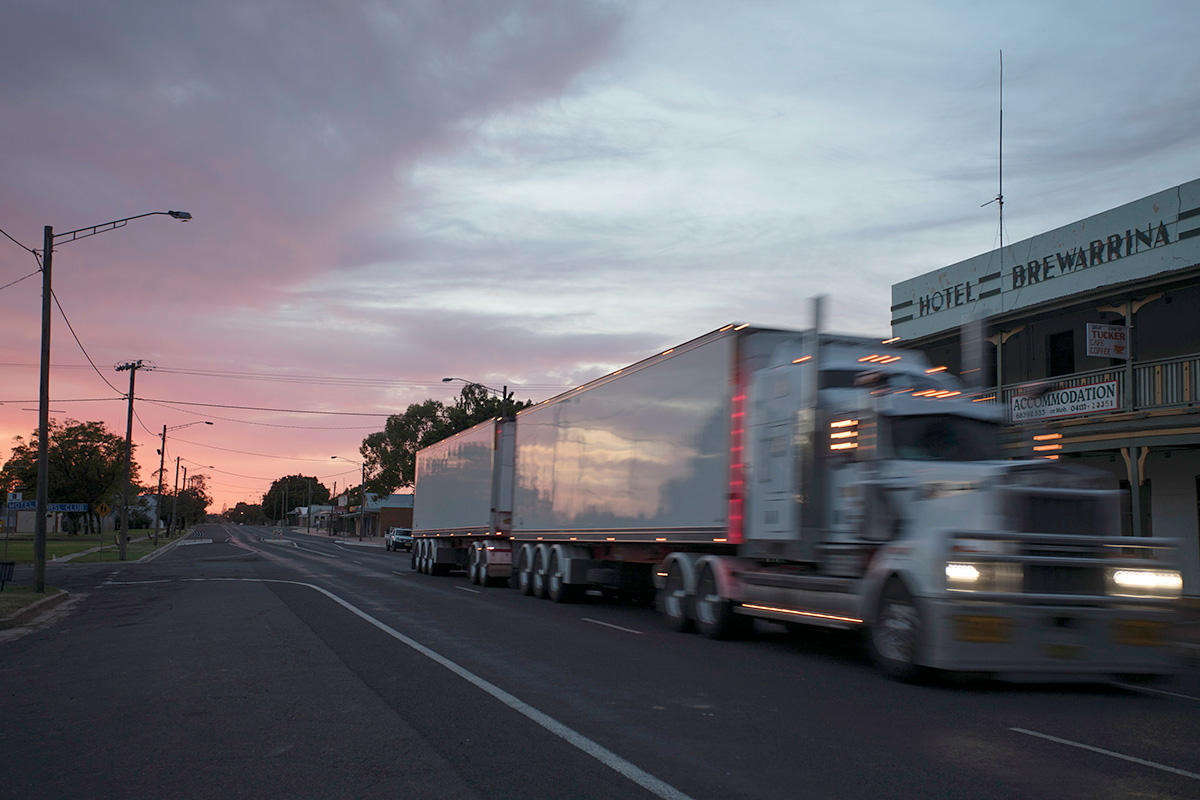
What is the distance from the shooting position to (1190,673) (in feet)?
39.3

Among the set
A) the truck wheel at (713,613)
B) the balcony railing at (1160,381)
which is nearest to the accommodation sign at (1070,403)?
the balcony railing at (1160,381)

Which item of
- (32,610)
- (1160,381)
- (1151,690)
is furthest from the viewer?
(1160,381)

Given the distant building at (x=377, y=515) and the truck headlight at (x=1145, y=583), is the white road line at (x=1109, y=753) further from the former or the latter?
the distant building at (x=377, y=515)

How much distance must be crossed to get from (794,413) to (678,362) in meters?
3.57

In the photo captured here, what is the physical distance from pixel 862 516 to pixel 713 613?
3.48 m

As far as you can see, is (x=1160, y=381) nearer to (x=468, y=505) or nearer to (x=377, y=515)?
(x=468, y=505)

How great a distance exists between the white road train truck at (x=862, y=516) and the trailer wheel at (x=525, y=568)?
3.93 meters

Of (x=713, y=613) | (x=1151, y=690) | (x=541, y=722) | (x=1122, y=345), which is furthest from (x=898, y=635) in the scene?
(x=1122, y=345)

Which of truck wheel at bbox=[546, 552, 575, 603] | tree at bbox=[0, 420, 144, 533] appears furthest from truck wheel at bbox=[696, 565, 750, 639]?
tree at bbox=[0, 420, 144, 533]

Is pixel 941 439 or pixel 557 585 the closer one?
pixel 941 439

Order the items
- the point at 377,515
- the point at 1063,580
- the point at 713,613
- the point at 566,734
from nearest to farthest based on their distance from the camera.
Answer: the point at 566,734 → the point at 1063,580 → the point at 713,613 → the point at 377,515

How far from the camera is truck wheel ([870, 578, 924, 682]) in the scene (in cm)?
993

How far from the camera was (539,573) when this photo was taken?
73.6 ft

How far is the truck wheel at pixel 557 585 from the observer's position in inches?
827
